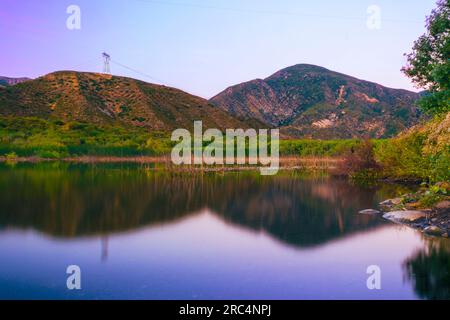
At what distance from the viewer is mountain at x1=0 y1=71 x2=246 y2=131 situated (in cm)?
7069

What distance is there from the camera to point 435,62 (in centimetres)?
1816

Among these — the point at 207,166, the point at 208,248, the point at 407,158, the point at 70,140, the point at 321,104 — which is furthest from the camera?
the point at 321,104

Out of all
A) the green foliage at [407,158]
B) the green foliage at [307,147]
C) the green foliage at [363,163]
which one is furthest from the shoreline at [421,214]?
the green foliage at [307,147]

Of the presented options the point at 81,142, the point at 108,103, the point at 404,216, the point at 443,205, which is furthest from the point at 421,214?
the point at 108,103

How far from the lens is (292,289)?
8.64m

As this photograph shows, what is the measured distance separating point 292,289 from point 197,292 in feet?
5.58

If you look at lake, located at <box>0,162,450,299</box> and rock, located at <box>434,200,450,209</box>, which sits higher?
rock, located at <box>434,200,450,209</box>

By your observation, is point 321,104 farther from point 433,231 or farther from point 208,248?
point 208,248

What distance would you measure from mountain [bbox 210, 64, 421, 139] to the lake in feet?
190

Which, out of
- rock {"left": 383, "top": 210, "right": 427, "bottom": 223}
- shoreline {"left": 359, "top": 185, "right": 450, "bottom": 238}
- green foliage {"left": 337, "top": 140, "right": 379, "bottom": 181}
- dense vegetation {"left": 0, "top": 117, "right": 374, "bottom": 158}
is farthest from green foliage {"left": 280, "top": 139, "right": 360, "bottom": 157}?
rock {"left": 383, "top": 210, "right": 427, "bottom": 223}

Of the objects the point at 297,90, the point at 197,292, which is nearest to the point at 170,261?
the point at 197,292

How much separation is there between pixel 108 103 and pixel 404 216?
67026mm

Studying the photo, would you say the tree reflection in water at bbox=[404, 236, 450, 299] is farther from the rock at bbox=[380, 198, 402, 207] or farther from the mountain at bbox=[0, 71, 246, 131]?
the mountain at bbox=[0, 71, 246, 131]
